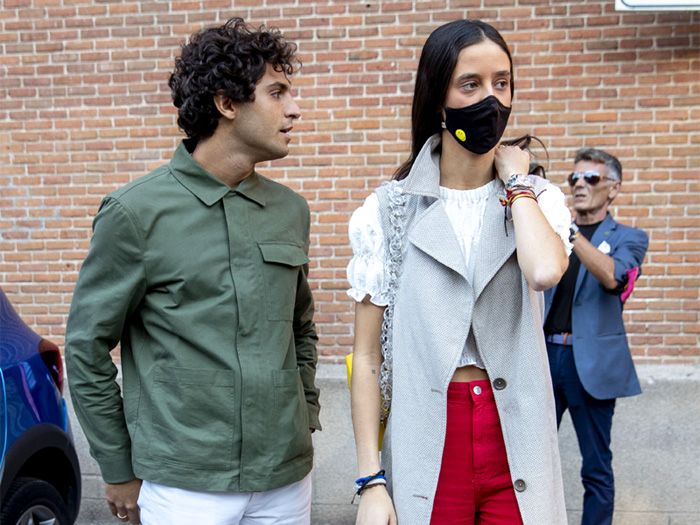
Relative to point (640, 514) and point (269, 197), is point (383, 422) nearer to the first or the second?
point (269, 197)

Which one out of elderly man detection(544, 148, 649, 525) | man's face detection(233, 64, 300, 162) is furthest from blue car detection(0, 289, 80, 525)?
elderly man detection(544, 148, 649, 525)

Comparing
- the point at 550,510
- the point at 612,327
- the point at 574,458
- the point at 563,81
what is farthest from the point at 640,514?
the point at 550,510

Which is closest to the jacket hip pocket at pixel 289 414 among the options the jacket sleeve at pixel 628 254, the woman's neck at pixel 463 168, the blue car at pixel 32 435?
the woman's neck at pixel 463 168

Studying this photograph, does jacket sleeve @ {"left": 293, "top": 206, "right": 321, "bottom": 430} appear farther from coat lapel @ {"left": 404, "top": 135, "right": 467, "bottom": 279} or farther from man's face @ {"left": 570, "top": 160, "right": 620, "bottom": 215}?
man's face @ {"left": 570, "top": 160, "right": 620, "bottom": 215}

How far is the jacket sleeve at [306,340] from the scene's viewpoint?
9.16 ft

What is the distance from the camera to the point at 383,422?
2.34 meters

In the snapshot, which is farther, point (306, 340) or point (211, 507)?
point (306, 340)

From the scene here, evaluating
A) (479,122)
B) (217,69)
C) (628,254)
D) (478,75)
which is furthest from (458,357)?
(628,254)

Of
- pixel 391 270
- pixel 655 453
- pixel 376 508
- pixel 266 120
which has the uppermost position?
pixel 266 120

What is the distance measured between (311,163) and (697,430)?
3.06 metres

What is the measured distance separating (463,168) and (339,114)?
3645mm

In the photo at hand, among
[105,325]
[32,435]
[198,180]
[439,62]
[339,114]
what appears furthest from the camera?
[339,114]

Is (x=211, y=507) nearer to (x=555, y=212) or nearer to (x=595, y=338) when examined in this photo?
(x=555, y=212)

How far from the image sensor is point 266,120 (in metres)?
2.54
